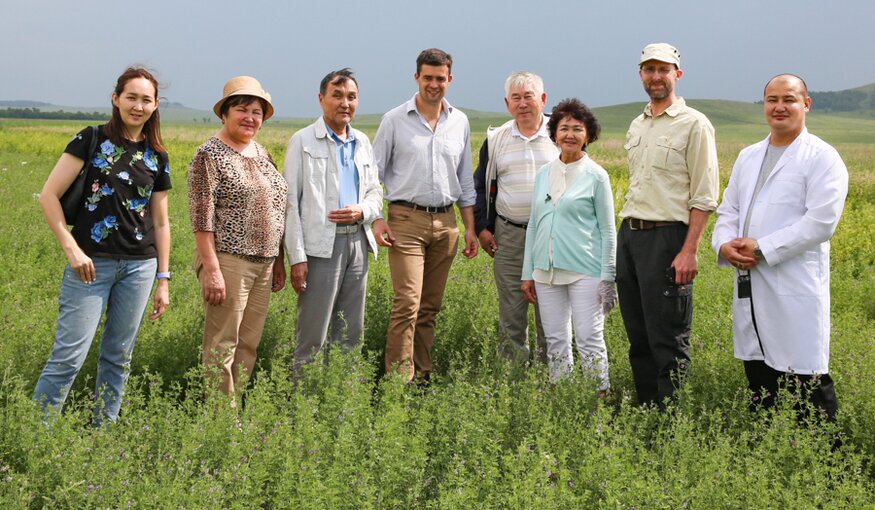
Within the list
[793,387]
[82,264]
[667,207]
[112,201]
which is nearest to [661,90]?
[667,207]

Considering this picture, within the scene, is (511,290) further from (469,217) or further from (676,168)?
(676,168)

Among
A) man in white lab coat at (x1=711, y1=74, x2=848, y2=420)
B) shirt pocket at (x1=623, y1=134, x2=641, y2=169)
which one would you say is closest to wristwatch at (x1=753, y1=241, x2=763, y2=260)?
man in white lab coat at (x1=711, y1=74, x2=848, y2=420)

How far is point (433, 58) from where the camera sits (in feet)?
18.6

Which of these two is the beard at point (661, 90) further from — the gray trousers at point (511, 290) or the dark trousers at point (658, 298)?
the gray trousers at point (511, 290)

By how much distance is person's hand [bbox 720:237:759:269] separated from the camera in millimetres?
Answer: 4711

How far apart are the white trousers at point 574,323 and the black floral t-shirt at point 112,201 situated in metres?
2.79

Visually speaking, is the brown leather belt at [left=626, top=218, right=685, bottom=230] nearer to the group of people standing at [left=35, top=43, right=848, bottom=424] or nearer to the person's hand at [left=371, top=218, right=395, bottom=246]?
the group of people standing at [left=35, top=43, right=848, bottom=424]

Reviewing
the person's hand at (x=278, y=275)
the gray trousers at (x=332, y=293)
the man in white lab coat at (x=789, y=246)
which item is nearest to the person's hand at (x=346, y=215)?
the gray trousers at (x=332, y=293)

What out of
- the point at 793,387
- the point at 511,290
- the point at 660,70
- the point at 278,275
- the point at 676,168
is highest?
the point at 660,70

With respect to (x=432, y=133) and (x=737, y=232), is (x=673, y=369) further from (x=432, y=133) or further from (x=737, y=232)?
(x=432, y=133)

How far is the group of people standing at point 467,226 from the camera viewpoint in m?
4.50

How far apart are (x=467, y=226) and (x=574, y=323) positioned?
4.54 feet

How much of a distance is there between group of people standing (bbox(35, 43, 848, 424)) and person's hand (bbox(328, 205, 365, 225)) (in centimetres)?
1

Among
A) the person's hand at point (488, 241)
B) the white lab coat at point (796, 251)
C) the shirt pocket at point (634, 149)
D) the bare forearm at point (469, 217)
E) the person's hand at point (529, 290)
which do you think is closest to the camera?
the white lab coat at point (796, 251)
